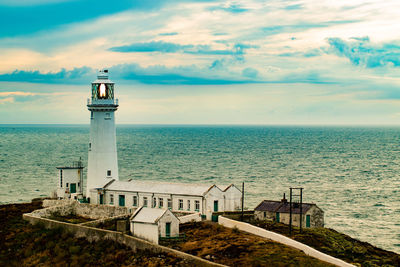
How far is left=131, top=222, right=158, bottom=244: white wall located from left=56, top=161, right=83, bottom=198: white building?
15434mm

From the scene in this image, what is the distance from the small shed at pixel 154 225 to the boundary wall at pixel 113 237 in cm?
70

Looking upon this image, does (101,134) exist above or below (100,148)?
above

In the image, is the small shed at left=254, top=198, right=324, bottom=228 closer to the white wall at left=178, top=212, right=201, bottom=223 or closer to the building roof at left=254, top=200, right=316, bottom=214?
the building roof at left=254, top=200, right=316, bottom=214

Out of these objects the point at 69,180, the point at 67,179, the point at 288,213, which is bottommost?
the point at 288,213

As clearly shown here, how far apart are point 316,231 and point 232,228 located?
6.91 meters

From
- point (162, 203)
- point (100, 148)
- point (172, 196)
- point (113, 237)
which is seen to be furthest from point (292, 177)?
point (113, 237)

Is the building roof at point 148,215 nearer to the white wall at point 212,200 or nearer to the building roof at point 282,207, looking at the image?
the white wall at point 212,200

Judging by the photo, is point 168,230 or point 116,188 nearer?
point 168,230

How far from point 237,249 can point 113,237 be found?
947 cm

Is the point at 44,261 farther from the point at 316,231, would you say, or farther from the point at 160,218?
the point at 316,231

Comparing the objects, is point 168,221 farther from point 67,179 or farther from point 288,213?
point 67,179

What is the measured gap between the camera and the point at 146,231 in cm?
3612

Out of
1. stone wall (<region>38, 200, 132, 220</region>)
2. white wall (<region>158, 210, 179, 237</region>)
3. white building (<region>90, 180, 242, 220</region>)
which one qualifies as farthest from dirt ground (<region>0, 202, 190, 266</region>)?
white building (<region>90, 180, 242, 220</region>)

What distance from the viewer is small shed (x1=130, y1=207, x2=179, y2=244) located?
35.7 meters
